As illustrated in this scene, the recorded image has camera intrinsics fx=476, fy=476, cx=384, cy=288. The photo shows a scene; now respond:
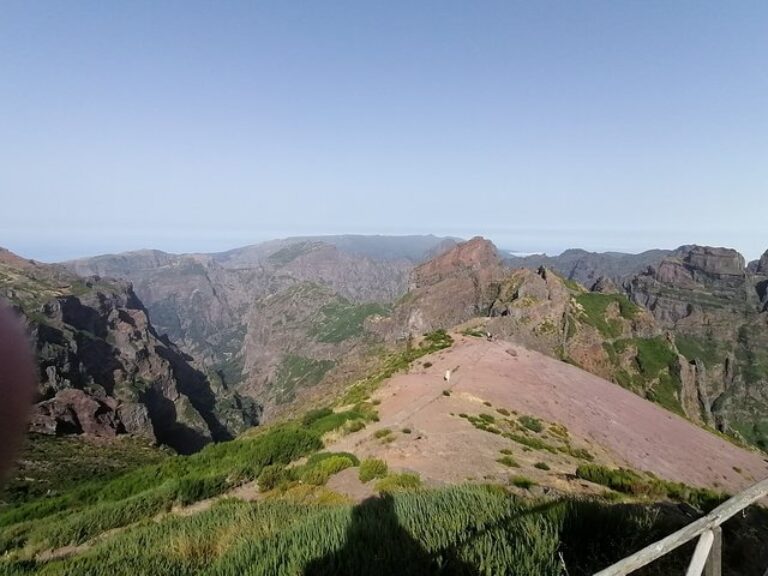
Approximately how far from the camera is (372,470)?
52.9 ft

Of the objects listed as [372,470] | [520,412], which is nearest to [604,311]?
[520,412]

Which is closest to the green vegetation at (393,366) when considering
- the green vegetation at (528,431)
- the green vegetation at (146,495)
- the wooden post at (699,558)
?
the green vegetation at (146,495)

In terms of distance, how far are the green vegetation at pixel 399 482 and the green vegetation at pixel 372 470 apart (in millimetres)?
627

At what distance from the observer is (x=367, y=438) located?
22078 mm

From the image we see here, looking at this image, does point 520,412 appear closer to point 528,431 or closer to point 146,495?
point 528,431

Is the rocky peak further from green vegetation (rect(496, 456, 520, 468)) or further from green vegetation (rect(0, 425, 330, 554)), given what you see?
green vegetation (rect(496, 456, 520, 468))

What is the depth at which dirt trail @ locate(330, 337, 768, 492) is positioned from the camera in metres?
18.4

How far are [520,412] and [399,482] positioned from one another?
1554cm

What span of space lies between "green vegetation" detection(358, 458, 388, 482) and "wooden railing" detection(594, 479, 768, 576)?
1240 cm

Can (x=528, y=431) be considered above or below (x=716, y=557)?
below

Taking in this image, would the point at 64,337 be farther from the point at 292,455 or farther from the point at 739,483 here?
the point at 739,483

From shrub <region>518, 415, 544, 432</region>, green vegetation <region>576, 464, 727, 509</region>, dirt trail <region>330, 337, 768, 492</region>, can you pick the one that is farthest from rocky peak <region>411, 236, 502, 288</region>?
green vegetation <region>576, 464, 727, 509</region>

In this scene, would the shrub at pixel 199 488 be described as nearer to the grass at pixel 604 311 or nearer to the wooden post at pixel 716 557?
the wooden post at pixel 716 557

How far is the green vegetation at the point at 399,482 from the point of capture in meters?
14.2
